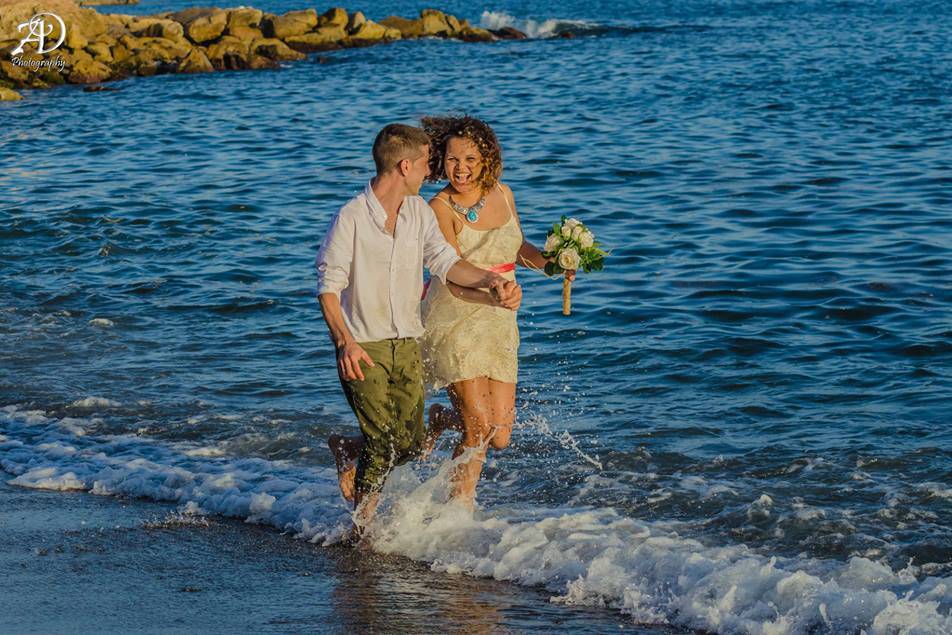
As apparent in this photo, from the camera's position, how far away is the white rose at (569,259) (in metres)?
6.73

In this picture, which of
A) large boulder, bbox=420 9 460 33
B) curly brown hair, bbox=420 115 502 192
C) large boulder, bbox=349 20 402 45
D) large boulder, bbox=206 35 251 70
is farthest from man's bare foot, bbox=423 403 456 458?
large boulder, bbox=420 9 460 33

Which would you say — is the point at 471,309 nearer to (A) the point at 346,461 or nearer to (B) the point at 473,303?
(B) the point at 473,303

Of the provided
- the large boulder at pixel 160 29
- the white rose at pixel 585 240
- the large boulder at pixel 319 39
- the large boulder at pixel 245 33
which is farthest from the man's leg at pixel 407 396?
the large boulder at pixel 319 39

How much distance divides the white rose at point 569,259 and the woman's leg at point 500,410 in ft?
2.28

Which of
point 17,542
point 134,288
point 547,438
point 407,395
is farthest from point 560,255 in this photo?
point 134,288

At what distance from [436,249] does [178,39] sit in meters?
36.1

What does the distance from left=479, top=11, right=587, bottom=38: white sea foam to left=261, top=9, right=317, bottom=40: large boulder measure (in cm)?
831

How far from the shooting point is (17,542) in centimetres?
667

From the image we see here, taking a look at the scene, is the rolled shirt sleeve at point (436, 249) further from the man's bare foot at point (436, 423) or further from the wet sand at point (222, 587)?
the wet sand at point (222, 587)

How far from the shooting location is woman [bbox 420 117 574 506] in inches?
261

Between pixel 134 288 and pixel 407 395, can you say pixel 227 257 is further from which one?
pixel 407 395

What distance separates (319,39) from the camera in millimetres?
42750

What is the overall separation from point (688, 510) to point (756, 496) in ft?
1.55

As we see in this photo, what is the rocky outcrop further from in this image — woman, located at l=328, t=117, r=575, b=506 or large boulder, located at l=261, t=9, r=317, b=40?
woman, located at l=328, t=117, r=575, b=506
